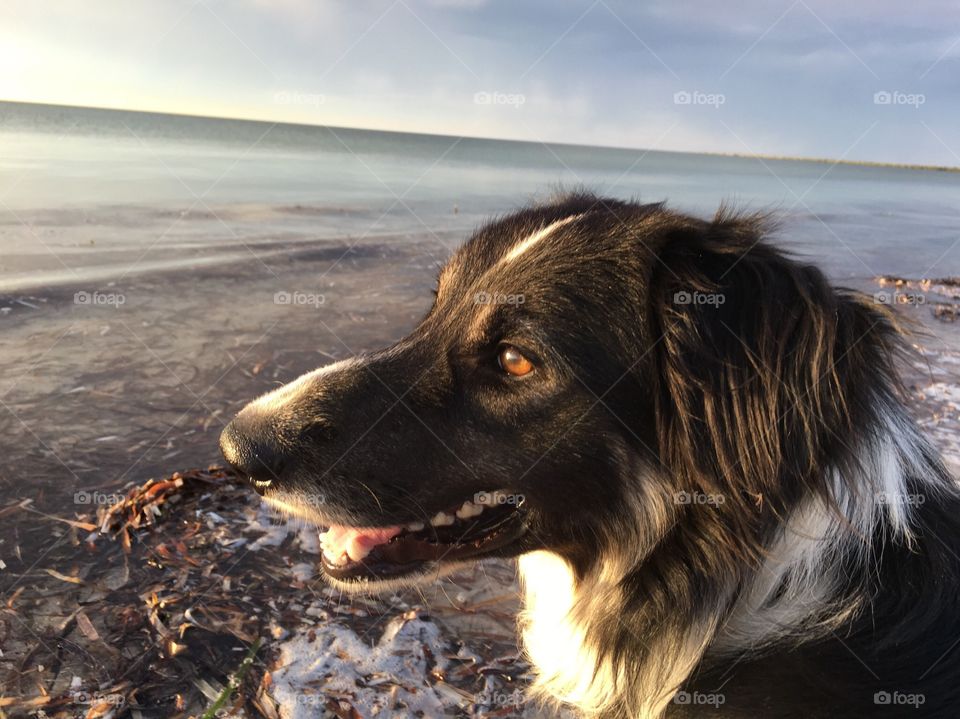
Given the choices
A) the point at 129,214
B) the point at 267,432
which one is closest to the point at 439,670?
the point at 267,432

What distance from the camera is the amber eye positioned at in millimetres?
2570

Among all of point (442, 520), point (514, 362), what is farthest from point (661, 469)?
point (442, 520)

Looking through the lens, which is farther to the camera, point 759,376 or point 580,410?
point 580,410

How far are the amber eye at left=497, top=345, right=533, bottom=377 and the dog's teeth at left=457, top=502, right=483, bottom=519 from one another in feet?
1.72

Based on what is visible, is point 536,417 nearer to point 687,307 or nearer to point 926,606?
point 687,307

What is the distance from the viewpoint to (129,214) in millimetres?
12922

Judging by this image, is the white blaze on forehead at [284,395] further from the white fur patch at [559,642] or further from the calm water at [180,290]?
the calm water at [180,290]

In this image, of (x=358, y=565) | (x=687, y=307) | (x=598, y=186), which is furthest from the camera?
(x=598, y=186)

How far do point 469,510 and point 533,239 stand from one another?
1092mm

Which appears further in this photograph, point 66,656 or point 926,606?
point 66,656

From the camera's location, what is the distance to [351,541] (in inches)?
111

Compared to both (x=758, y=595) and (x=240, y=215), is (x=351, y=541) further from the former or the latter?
(x=240, y=215)

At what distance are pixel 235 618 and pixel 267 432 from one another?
135 cm

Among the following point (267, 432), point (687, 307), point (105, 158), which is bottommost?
point (267, 432)
